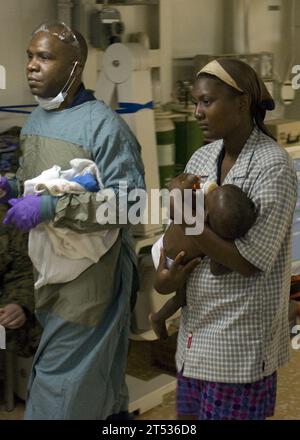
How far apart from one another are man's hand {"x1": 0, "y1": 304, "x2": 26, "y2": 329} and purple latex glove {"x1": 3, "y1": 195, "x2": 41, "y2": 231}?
0.46 m

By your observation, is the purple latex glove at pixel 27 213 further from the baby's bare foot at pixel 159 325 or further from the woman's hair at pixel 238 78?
the woman's hair at pixel 238 78

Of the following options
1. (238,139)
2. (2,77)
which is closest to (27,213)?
(238,139)

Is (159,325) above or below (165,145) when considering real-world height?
below

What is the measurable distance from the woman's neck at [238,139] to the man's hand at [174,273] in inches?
10.5

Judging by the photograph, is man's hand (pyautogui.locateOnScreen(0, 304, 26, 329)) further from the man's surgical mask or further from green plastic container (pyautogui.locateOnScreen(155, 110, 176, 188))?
green plastic container (pyautogui.locateOnScreen(155, 110, 176, 188))

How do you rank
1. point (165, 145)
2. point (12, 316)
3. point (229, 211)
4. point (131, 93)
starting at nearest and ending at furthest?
point (229, 211), point (12, 316), point (131, 93), point (165, 145)

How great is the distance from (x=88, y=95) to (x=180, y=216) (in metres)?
0.67

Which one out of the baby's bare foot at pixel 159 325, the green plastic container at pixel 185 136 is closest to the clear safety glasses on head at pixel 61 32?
the baby's bare foot at pixel 159 325

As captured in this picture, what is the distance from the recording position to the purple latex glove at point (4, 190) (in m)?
1.84

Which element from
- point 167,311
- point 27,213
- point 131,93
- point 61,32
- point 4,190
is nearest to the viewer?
point 167,311

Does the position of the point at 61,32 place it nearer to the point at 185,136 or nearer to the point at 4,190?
the point at 4,190

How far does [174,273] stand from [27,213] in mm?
471

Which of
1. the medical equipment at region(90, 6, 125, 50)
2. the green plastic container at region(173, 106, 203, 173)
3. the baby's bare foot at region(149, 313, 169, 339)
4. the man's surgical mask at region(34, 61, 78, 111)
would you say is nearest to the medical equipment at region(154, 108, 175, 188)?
the green plastic container at region(173, 106, 203, 173)

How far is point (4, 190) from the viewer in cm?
186
